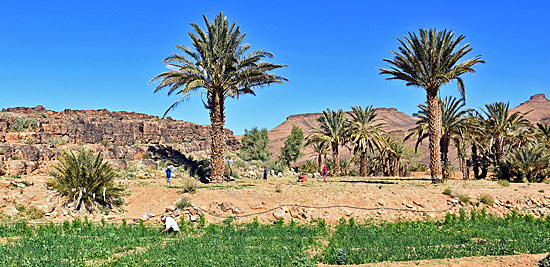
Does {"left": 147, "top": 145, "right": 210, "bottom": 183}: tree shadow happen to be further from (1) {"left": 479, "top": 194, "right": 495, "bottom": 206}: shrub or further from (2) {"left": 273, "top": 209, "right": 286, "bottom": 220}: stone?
(1) {"left": 479, "top": 194, "right": 495, "bottom": 206}: shrub

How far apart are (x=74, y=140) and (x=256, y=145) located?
22.9 meters

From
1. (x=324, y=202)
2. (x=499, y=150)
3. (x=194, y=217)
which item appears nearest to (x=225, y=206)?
(x=194, y=217)

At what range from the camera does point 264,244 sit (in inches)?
410

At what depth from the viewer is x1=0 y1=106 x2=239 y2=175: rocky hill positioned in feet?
85.0

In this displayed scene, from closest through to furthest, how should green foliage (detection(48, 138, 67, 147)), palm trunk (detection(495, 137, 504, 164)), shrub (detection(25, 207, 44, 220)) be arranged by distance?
shrub (detection(25, 207, 44, 220)) → palm trunk (detection(495, 137, 504, 164)) → green foliage (detection(48, 138, 67, 147))

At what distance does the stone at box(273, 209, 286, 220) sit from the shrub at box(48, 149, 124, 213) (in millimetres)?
6587

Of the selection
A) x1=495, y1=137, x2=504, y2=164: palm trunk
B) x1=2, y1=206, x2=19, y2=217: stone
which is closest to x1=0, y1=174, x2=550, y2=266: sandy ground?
x1=2, y1=206, x2=19, y2=217: stone

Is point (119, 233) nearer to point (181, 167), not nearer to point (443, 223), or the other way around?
point (443, 223)

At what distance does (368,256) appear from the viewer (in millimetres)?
9258

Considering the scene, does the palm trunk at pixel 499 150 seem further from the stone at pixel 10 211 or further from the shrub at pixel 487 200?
the stone at pixel 10 211

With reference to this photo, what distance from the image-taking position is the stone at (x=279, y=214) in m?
14.8

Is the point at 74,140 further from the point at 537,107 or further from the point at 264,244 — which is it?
the point at 537,107

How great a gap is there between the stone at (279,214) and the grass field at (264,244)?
2.33ft

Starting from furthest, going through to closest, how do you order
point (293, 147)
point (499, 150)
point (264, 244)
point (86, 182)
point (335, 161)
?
point (293, 147) → point (335, 161) → point (499, 150) → point (86, 182) → point (264, 244)
